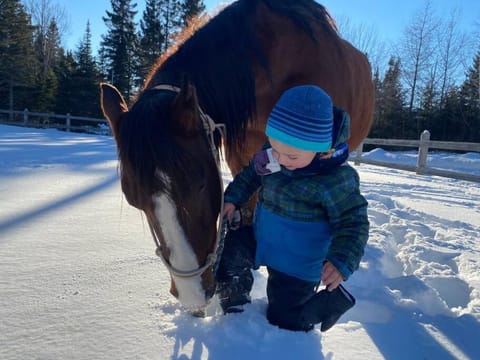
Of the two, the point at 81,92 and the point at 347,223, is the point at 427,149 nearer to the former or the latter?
the point at 347,223

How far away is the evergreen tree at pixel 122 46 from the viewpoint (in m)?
23.8

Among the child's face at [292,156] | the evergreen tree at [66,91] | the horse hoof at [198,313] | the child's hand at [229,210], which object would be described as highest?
the evergreen tree at [66,91]

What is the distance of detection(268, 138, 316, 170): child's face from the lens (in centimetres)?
121

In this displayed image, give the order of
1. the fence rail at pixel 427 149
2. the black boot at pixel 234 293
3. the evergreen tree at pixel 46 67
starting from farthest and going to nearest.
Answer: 1. the evergreen tree at pixel 46 67
2. the fence rail at pixel 427 149
3. the black boot at pixel 234 293

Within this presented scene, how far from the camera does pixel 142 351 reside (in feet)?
3.64

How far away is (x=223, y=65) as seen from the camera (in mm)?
1557

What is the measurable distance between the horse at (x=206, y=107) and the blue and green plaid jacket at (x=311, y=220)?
10.0 inches

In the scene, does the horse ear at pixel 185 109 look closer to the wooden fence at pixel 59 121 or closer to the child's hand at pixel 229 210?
the child's hand at pixel 229 210

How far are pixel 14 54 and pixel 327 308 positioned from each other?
2903 cm

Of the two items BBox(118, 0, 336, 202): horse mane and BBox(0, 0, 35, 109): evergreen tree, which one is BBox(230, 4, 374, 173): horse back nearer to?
BBox(118, 0, 336, 202): horse mane

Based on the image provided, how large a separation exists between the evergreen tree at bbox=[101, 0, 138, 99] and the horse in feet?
71.4

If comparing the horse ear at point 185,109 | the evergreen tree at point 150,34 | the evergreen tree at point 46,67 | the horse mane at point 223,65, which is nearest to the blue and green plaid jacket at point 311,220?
the horse mane at point 223,65

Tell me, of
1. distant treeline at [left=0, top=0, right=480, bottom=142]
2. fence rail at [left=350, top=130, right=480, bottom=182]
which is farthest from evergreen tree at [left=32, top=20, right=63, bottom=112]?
fence rail at [left=350, top=130, right=480, bottom=182]

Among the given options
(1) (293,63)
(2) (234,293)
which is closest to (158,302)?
(2) (234,293)
